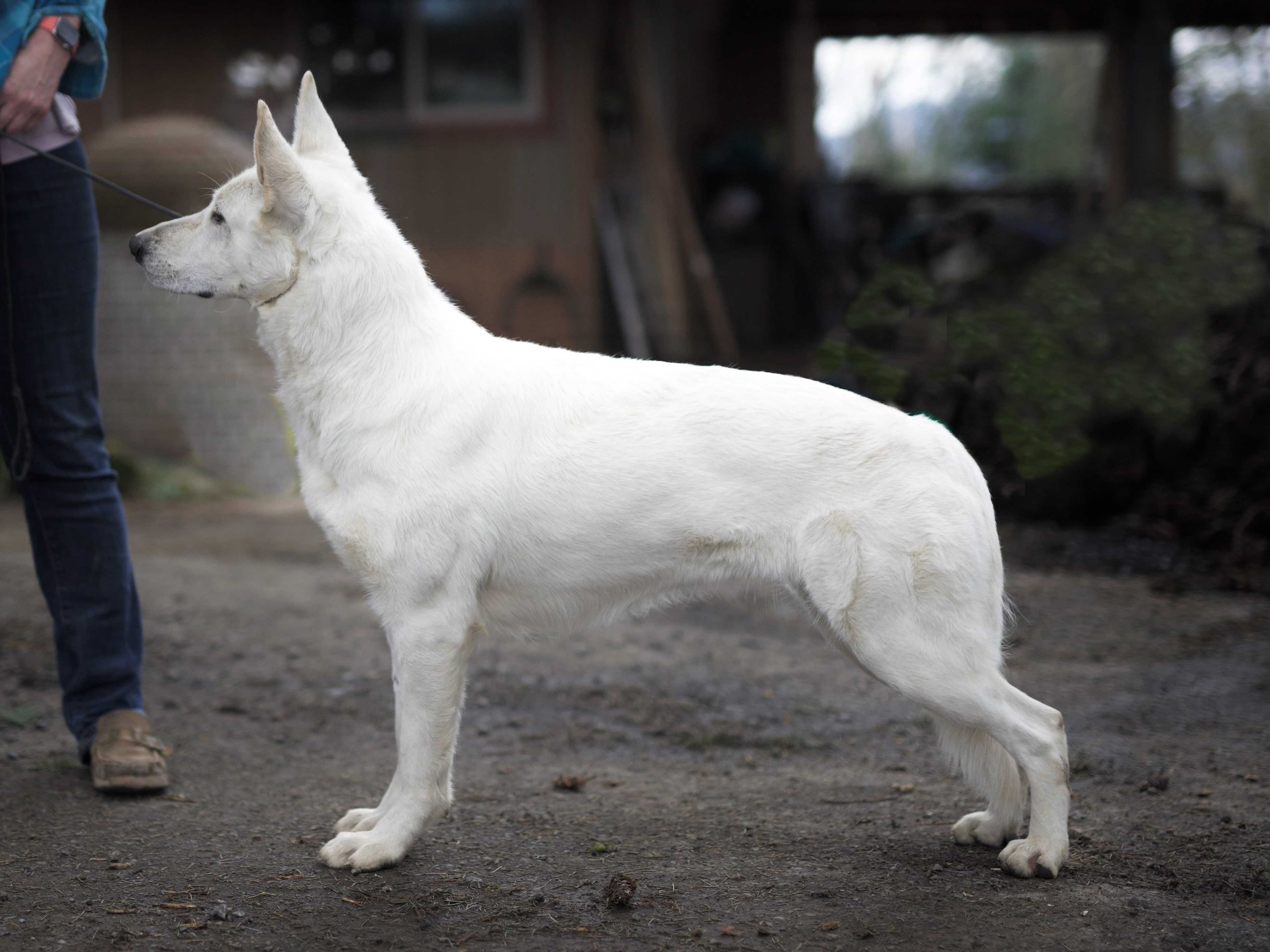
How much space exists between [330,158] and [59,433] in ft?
3.77

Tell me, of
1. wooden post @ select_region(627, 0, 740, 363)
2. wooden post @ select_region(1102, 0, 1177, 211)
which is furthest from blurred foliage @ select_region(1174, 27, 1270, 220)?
wooden post @ select_region(627, 0, 740, 363)

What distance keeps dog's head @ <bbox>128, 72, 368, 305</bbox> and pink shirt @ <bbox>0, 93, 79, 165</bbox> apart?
0.53 meters

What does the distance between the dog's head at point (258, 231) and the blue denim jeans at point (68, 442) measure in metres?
0.44

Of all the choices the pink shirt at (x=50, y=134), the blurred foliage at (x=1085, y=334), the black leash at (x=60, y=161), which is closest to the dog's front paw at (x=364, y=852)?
the black leash at (x=60, y=161)

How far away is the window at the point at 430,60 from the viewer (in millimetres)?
11344

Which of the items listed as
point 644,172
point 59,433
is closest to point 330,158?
point 59,433

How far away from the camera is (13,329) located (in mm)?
3322

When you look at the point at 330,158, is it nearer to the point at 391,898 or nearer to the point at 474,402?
the point at 474,402

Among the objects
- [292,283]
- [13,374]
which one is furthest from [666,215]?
[292,283]

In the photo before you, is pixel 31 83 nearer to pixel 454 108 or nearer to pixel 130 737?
pixel 130 737

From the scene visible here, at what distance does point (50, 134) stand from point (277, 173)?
992mm

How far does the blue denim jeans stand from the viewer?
3.30m

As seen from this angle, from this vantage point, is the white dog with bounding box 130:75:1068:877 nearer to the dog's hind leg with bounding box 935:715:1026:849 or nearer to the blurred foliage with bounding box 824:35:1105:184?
the dog's hind leg with bounding box 935:715:1026:849

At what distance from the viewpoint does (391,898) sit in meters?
2.71
